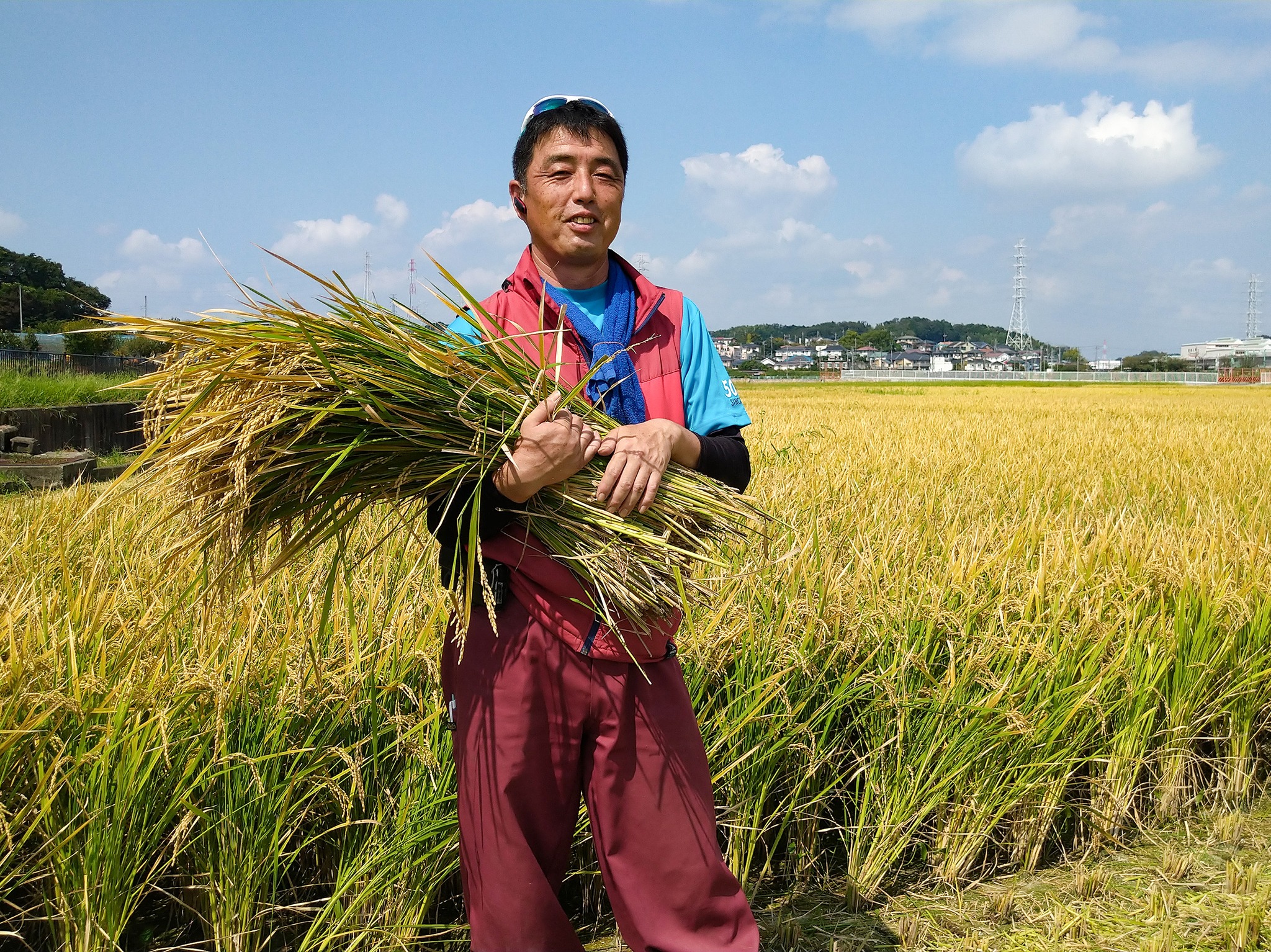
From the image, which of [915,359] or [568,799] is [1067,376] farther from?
[915,359]

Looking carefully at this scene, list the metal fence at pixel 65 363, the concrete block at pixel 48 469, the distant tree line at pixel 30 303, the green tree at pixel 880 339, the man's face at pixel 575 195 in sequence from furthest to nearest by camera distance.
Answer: the green tree at pixel 880 339, the distant tree line at pixel 30 303, the metal fence at pixel 65 363, the concrete block at pixel 48 469, the man's face at pixel 575 195

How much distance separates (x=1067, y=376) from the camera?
56.8 m

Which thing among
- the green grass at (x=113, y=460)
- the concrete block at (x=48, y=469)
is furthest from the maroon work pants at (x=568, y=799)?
the green grass at (x=113, y=460)

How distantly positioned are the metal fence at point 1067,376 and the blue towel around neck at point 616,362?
2071 inches

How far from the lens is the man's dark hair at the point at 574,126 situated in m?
1.41

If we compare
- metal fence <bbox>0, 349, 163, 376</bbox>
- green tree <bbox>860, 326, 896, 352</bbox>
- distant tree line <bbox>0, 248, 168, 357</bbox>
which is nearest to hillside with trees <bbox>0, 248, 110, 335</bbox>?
distant tree line <bbox>0, 248, 168, 357</bbox>

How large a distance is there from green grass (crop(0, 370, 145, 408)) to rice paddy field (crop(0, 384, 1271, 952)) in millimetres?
10114

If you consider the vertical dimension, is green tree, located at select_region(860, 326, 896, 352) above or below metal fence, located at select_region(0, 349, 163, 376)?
above

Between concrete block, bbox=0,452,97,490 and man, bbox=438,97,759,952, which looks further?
concrete block, bbox=0,452,97,490

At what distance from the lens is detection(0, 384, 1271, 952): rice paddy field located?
1.68 m

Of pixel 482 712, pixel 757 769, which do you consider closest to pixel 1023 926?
pixel 757 769

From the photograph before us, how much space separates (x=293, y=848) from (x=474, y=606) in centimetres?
95

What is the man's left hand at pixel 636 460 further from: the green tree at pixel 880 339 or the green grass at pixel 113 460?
the green tree at pixel 880 339

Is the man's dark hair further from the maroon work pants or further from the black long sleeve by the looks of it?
the maroon work pants
